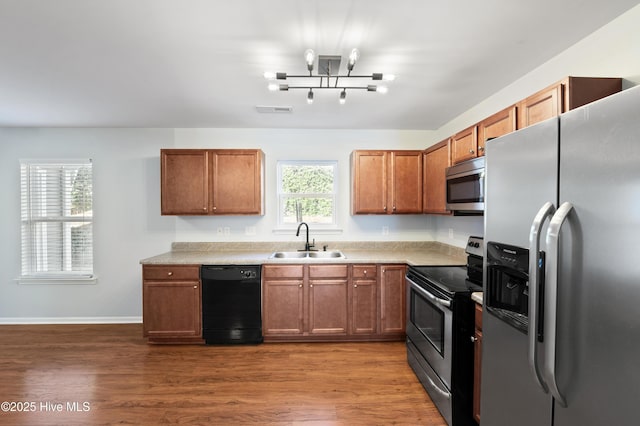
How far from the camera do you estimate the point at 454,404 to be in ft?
6.15

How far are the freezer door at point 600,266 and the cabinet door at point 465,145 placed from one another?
4.76 feet

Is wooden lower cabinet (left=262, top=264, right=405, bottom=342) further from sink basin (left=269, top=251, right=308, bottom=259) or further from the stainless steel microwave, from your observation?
the stainless steel microwave

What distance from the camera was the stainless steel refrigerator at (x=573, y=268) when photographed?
0.78 m

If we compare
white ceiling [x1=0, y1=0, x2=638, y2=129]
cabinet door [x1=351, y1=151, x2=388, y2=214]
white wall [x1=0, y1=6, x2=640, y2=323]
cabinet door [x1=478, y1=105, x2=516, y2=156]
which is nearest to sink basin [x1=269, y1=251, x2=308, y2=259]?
white wall [x1=0, y1=6, x2=640, y2=323]

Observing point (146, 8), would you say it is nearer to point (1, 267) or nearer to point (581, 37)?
point (581, 37)

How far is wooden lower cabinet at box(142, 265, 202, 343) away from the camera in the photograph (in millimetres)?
3039

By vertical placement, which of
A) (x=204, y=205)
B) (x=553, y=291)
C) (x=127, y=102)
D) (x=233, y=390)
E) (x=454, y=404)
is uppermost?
(x=127, y=102)

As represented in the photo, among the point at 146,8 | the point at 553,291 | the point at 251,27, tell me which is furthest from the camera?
the point at 251,27

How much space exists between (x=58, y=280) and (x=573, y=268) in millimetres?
5098

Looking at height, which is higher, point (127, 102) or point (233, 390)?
point (127, 102)

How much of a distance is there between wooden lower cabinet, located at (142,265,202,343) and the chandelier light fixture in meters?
2.09

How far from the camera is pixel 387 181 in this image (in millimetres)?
3473

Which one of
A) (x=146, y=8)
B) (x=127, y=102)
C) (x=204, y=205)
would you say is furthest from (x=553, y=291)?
(x=127, y=102)

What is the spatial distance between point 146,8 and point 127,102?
5.26 feet
